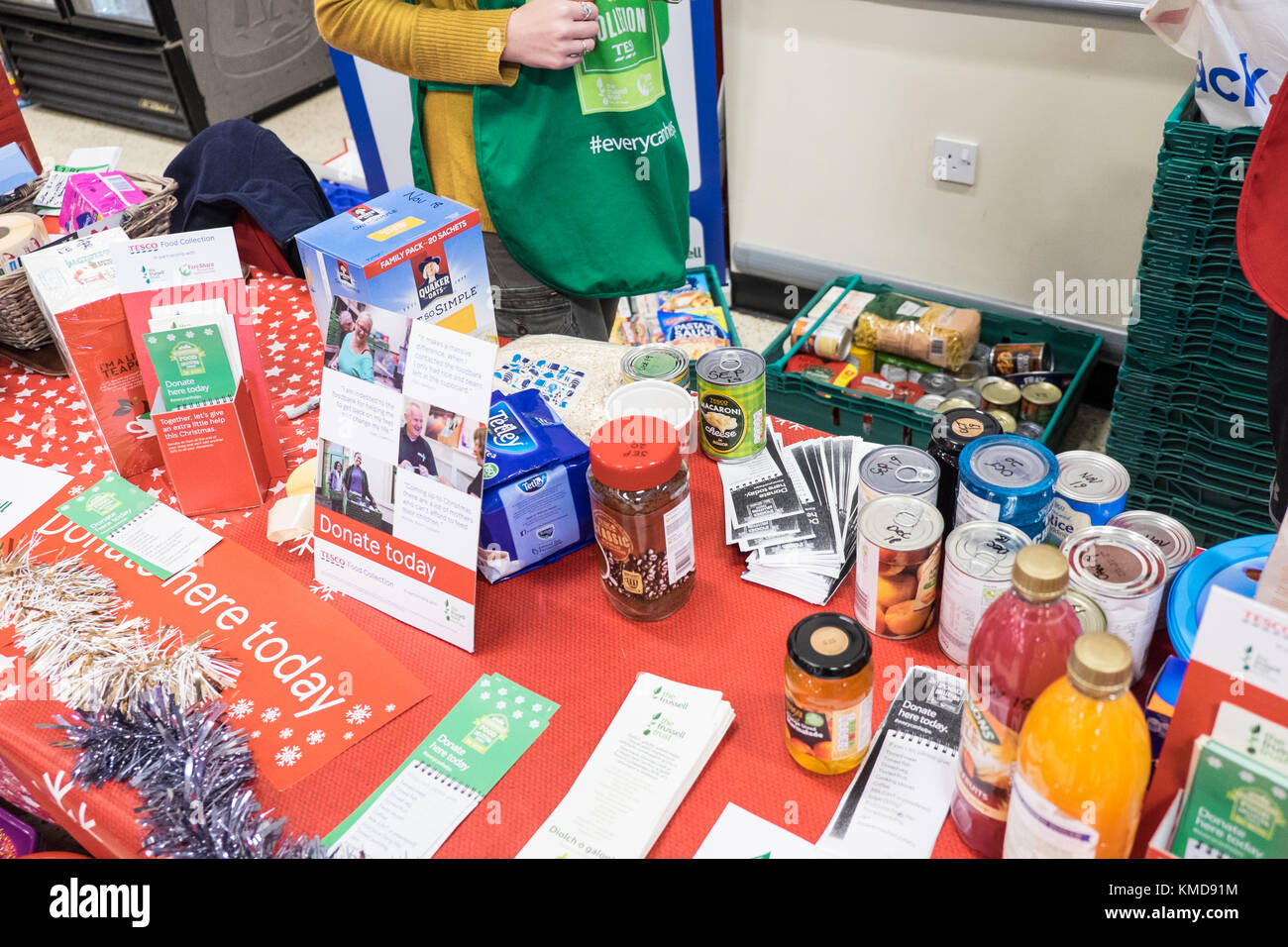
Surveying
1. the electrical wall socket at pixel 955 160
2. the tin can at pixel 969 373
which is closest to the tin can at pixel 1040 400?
the tin can at pixel 969 373

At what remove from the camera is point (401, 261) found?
1328mm

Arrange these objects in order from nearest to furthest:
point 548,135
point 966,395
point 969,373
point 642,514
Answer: point 642,514, point 548,135, point 966,395, point 969,373

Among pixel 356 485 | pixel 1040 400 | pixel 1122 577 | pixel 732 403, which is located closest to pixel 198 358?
pixel 356 485

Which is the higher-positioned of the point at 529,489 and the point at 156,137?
the point at 529,489

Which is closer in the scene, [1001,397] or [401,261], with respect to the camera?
[401,261]

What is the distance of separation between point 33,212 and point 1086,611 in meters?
2.02

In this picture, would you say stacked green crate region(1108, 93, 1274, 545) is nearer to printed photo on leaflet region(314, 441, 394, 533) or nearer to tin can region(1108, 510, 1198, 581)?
tin can region(1108, 510, 1198, 581)

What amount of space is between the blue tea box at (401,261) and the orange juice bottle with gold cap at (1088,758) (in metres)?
0.92

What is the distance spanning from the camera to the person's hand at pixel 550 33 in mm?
1511

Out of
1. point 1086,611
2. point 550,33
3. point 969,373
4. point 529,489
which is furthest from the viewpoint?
point 969,373

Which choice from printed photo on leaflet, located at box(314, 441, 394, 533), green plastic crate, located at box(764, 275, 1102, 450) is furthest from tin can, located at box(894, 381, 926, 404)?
printed photo on leaflet, located at box(314, 441, 394, 533)

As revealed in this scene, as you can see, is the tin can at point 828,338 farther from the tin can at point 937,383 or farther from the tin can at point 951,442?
the tin can at point 951,442

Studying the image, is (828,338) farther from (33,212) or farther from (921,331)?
(33,212)
